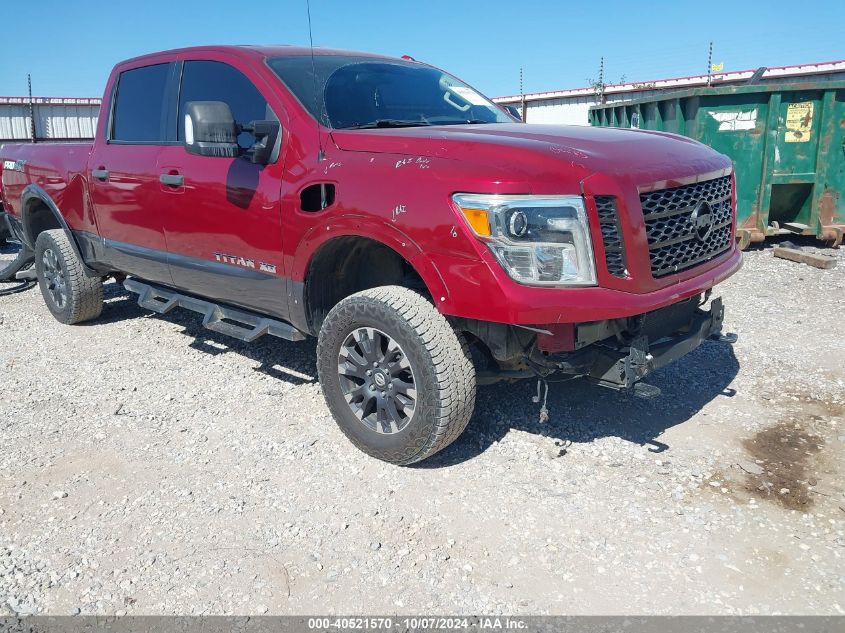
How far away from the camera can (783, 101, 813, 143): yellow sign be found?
8062 millimetres

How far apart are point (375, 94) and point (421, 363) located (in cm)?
174

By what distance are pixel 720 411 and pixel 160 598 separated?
3083mm

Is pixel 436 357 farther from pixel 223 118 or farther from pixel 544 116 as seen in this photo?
pixel 544 116

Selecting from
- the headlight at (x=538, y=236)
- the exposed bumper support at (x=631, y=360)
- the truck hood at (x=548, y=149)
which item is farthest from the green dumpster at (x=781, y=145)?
the headlight at (x=538, y=236)

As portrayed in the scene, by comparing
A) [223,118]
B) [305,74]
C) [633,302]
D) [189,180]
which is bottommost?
[633,302]

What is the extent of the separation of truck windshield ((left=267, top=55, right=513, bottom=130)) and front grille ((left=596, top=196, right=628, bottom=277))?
1349mm

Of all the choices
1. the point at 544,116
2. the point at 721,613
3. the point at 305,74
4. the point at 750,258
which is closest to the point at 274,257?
the point at 305,74

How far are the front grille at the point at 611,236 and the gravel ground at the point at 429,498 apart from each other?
3.46 feet

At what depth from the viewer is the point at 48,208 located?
6191mm

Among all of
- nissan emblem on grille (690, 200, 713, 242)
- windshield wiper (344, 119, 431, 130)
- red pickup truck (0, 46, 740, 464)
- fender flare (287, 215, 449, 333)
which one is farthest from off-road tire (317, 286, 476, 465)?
nissan emblem on grille (690, 200, 713, 242)

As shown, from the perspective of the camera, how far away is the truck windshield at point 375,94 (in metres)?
3.71

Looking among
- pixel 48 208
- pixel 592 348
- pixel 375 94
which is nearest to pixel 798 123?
pixel 375 94

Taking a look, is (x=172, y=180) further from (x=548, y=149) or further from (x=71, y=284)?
(x=548, y=149)

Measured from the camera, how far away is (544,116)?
17859 mm
